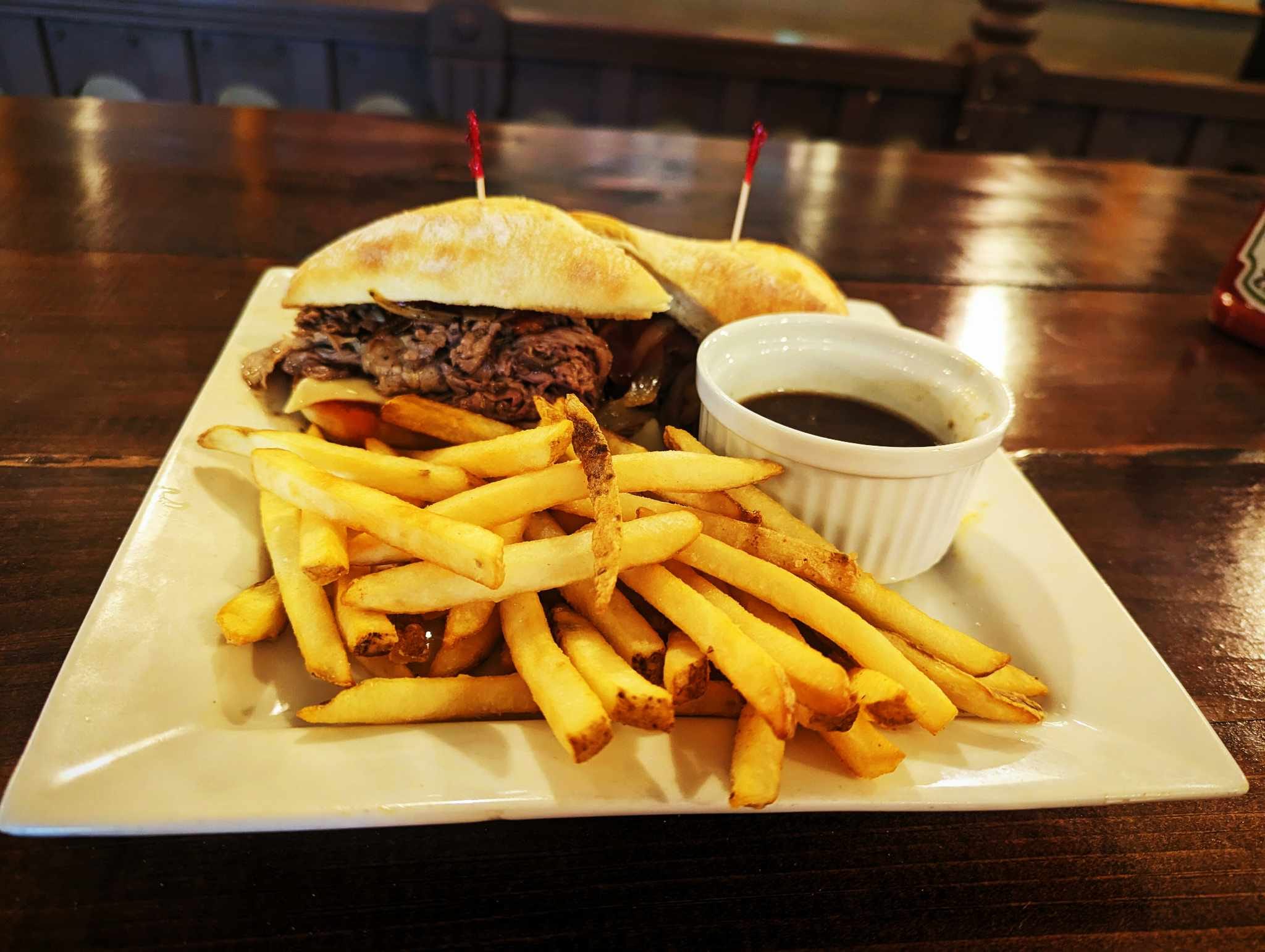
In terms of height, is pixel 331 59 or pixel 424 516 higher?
pixel 424 516

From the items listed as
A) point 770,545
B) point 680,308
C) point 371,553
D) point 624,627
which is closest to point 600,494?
point 624,627

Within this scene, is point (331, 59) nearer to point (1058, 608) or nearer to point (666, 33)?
point (666, 33)

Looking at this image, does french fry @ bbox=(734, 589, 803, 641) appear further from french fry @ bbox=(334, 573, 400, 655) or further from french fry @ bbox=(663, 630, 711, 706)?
french fry @ bbox=(334, 573, 400, 655)

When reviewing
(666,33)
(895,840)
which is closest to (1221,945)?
(895,840)

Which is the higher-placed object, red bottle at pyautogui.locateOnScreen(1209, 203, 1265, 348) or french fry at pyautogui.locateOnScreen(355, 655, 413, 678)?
red bottle at pyautogui.locateOnScreen(1209, 203, 1265, 348)

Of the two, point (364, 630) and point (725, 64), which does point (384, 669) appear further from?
point (725, 64)

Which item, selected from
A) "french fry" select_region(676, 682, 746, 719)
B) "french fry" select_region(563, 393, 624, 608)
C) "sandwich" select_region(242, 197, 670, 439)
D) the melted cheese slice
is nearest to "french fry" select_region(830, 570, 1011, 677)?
"french fry" select_region(676, 682, 746, 719)
